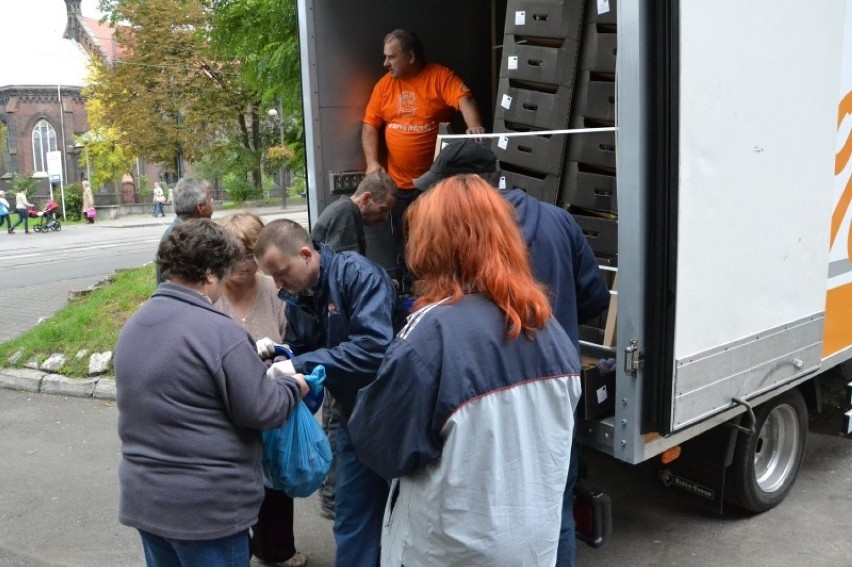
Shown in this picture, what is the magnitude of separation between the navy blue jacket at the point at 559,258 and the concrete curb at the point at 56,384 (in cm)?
506

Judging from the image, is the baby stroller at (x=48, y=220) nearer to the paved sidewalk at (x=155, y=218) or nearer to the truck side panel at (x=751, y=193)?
the paved sidewalk at (x=155, y=218)

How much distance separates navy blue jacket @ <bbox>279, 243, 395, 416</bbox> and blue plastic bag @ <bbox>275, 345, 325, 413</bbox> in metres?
0.07

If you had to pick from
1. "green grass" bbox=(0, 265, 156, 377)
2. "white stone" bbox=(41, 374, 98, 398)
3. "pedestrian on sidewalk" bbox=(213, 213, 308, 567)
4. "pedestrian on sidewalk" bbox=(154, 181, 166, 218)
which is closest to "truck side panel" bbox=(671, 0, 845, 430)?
"pedestrian on sidewalk" bbox=(213, 213, 308, 567)

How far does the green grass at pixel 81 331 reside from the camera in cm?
737

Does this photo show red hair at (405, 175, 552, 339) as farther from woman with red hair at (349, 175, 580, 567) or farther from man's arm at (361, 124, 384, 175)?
man's arm at (361, 124, 384, 175)

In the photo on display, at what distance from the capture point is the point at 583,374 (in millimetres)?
3029

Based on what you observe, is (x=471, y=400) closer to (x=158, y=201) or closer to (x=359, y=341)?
(x=359, y=341)

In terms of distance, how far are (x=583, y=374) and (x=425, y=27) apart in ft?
9.87

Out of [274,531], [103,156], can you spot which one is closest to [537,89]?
[274,531]

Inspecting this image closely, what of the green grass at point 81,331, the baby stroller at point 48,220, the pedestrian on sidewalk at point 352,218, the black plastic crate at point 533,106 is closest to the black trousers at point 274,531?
the pedestrian on sidewalk at point 352,218

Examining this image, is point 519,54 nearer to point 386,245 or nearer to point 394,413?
point 386,245

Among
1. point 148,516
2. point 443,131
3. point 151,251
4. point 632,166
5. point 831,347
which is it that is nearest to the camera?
point 148,516

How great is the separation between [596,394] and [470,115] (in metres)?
2.27

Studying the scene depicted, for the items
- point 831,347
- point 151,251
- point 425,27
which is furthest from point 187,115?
point 831,347
